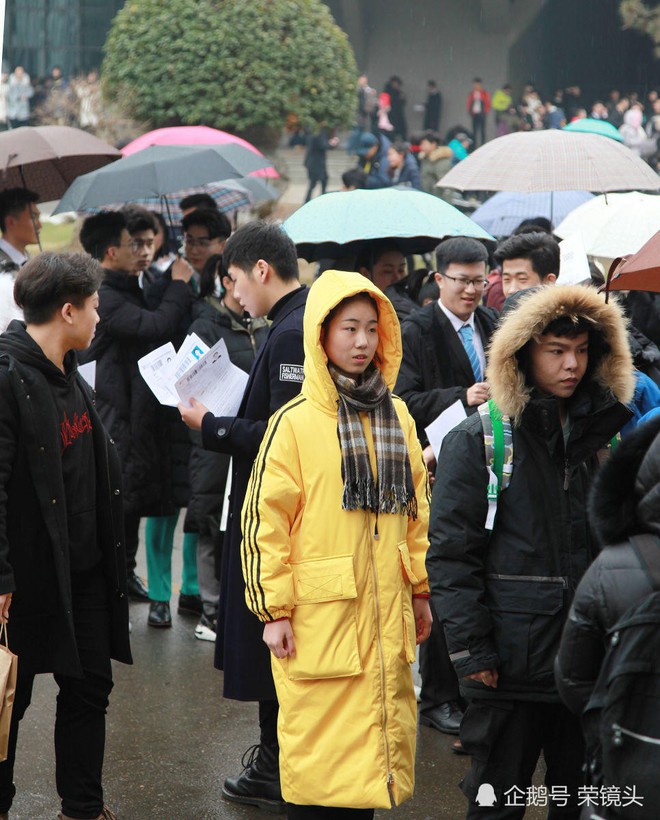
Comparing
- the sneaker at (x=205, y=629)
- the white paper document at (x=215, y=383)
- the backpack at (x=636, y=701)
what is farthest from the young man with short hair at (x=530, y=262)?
the backpack at (x=636, y=701)

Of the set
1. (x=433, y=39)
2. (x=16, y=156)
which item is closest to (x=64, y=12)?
(x=433, y=39)

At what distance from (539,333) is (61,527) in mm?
1637

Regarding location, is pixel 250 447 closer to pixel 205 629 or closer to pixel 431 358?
pixel 431 358

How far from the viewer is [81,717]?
393cm

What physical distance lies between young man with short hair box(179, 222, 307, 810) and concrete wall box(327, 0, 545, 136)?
2749 cm

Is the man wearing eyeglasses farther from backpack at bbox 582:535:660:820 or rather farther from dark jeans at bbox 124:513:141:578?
backpack at bbox 582:535:660:820

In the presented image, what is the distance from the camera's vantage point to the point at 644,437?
2561mm

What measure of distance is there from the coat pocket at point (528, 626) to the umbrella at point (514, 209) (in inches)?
252

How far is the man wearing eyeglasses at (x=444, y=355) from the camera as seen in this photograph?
16.8 feet

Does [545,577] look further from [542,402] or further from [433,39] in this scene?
[433,39]

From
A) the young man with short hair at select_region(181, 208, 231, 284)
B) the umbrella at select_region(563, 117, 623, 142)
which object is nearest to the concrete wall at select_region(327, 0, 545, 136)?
the umbrella at select_region(563, 117, 623, 142)

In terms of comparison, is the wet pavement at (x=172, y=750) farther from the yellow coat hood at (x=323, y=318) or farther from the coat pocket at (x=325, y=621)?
the yellow coat hood at (x=323, y=318)

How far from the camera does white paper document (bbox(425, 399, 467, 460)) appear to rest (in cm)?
473

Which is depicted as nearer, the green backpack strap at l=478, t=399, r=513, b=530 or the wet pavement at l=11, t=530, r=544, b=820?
the green backpack strap at l=478, t=399, r=513, b=530
